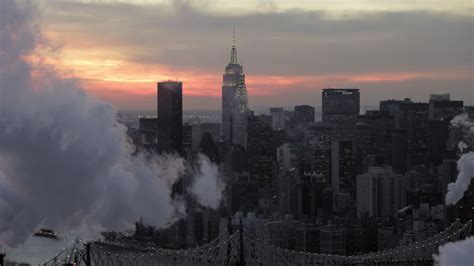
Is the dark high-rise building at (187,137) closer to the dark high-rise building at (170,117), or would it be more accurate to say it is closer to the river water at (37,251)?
the dark high-rise building at (170,117)

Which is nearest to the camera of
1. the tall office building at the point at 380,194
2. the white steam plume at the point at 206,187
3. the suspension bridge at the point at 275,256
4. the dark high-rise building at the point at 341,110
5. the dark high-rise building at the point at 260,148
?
the suspension bridge at the point at 275,256

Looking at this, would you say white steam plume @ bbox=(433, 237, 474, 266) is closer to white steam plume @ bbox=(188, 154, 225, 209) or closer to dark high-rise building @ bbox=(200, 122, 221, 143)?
white steam plume @ bbox=(188, 154, 225, 209)

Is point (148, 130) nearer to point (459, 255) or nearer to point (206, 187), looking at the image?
point (206, 187)

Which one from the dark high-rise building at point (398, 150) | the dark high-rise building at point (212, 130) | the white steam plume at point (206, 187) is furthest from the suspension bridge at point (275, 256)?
the dark high-rise building at point (398, 150)

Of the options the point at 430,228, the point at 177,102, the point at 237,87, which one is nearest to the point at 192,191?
the point at 430,228

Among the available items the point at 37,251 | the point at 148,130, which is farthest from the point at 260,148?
the point at 37,251

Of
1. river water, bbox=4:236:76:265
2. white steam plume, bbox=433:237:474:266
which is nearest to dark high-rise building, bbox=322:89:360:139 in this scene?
river water, bbox=4:236:76:265
